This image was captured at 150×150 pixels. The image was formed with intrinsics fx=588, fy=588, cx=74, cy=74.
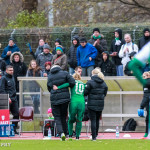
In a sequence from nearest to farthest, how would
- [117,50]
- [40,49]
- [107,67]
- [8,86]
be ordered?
[8,86] < [107,67] < [117,50] < [40,49]

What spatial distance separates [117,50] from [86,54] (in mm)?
1206

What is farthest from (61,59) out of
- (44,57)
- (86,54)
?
(44,57)

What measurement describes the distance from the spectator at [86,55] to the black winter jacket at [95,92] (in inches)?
172

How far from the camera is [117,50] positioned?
68.3 ft

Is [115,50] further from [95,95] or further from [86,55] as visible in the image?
[95,95]

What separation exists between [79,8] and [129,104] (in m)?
14.0

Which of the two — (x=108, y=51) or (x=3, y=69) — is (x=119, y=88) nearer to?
(x=108, y=51)

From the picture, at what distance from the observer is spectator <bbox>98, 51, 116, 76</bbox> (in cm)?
2030

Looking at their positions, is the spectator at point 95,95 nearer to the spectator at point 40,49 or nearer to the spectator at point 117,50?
the spectator at point 117,50

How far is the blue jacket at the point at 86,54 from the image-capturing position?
20359mm

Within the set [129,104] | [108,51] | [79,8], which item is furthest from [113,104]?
[79,8]

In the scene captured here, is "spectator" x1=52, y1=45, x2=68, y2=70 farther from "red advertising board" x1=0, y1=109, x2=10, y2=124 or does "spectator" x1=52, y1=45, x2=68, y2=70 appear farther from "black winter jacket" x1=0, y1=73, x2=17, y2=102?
"red advertising board" x1=0, y1=109, x2=10, y2=124

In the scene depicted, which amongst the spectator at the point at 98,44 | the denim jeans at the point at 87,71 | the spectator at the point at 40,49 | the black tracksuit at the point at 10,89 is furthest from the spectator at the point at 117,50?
the black tracksuit at the point at 10,89

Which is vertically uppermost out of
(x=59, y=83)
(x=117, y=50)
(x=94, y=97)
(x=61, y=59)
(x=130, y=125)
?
(x=117, y=50)
